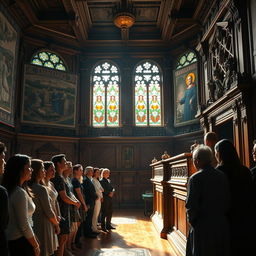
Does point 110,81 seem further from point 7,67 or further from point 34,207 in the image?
point 34,207

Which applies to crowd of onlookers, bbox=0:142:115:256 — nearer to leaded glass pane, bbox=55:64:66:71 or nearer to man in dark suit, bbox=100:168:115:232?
man in dark suit, bbox=100:168:115:232

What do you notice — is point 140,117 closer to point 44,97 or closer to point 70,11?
point 44,97

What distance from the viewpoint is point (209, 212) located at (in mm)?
2475

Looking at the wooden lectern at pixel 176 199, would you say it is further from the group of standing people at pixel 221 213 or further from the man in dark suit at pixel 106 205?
the group of standing people at pixel 221 213

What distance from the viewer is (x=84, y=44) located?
1326 centimetres

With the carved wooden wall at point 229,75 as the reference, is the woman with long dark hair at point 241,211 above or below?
below

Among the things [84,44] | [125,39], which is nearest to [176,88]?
[125,39]

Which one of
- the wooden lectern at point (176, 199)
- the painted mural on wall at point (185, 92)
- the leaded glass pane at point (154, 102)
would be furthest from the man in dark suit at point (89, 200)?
the leaded glass pane at point (154, 102)

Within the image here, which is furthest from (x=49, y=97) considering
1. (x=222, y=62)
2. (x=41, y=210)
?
(x=41, y=210)

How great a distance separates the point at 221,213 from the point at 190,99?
9866 mm

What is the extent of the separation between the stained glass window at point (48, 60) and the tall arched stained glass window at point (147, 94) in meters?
3.46

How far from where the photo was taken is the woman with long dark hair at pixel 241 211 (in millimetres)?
2494

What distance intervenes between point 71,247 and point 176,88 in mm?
9034

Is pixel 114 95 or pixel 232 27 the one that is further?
pixel 114 95
